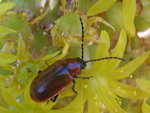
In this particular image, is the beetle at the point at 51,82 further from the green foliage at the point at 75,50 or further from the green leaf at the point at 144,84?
the green leaf at the point at 144,84

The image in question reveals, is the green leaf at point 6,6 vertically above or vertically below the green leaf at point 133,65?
above

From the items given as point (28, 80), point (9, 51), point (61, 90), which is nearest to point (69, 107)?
point (61, 90)

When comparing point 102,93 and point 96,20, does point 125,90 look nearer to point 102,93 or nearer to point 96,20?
point 102,93

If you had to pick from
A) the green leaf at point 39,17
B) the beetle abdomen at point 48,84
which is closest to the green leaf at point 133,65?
the beetle abdomen at point 48,84

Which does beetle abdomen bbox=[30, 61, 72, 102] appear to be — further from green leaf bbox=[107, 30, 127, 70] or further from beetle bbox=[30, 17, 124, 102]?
green leaf bbox=[107, 30, 127, 70]

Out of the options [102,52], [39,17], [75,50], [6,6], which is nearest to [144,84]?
[102,52]

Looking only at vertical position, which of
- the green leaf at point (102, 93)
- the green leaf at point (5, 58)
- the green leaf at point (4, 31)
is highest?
the green leaf at point (4, 31)
